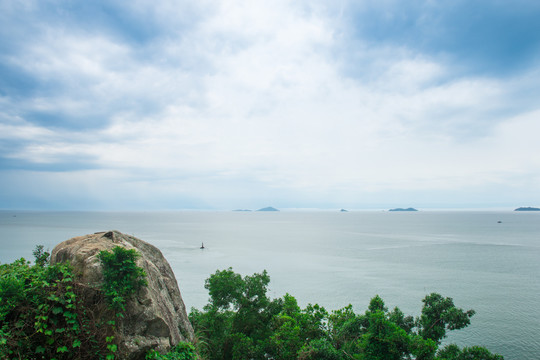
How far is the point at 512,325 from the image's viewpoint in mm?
33250

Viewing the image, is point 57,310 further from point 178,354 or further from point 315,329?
point 315,329

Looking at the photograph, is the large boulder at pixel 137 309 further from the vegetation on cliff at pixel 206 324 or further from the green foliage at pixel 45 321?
the green foliage at pixel 45 321

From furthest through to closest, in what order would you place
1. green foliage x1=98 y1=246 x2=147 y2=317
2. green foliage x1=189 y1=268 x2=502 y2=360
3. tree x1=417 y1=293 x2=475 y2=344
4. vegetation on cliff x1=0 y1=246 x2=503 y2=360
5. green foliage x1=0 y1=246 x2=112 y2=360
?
tree x1=417 y1=293 x2=475 y2=344
green foliage x1=189 y1=268 x2=502 y2=360
green foliage x1=98 y1=246 x2=147 y2=317
vegetation on cliff x1=0 y1=246 x2=503 y2=360
green foliage x1=0 y1=246 x2=112 y2=360

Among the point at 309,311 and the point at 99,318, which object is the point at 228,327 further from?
the point at 99,318

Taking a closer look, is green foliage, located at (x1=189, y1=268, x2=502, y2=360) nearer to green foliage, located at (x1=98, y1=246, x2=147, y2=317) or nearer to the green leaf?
green foliage, located at (x1=98, y1=246, x2=147, y2=317)

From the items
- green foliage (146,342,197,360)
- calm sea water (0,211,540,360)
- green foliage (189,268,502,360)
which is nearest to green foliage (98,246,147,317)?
green foliage (146,342,197,360)

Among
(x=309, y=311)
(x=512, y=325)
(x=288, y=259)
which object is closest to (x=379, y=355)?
(x=309, y=311)

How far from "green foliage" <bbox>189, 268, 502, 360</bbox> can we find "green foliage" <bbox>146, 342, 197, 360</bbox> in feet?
18.2

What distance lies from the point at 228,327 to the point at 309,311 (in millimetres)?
5545

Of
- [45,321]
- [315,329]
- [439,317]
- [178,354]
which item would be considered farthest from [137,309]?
[439,317]

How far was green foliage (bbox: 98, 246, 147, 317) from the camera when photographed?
8.31m

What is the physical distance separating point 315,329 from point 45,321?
14.0 m

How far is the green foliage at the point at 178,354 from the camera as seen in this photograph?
27.8 feet

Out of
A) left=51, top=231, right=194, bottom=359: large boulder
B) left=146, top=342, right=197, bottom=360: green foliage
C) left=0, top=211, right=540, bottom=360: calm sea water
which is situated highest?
left=51, top=231, right=194, bottom=359: large boulder
